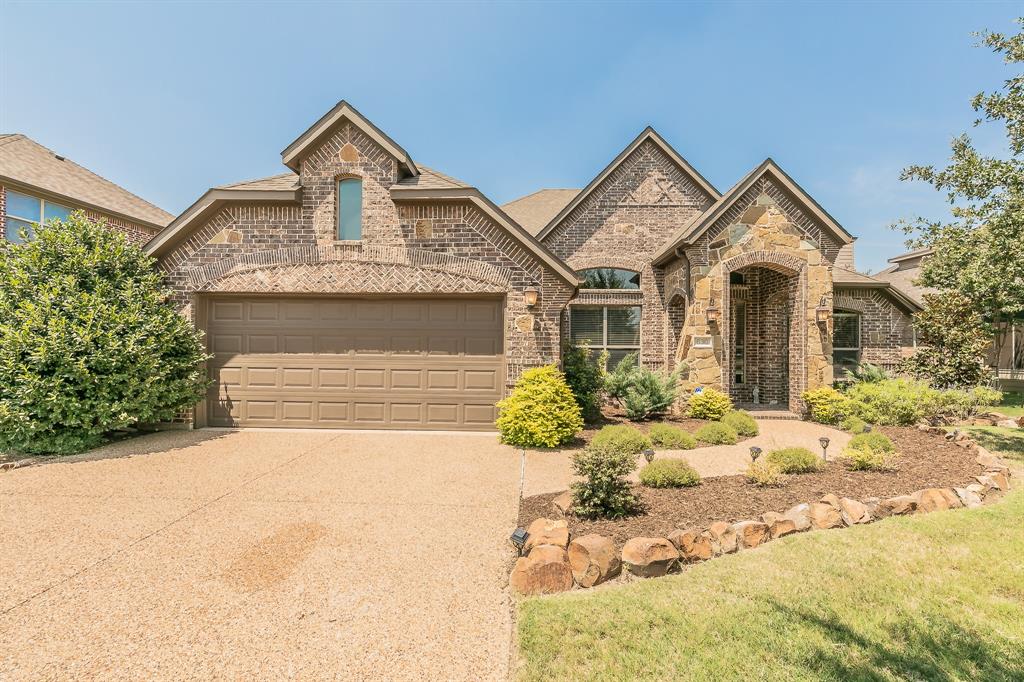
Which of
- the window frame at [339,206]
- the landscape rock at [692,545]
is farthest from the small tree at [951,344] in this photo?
the window frame at [339,206]

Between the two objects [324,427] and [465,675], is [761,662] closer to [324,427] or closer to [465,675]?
[465,675]

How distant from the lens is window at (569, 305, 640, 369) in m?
13.2

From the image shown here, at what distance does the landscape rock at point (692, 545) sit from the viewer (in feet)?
12.0

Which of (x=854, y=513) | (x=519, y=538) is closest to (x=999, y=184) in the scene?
(x=854, y=513)

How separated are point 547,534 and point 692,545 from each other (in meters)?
1.20

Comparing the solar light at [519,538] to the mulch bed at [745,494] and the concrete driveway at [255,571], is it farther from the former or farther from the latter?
the mulch bed at [745,494]

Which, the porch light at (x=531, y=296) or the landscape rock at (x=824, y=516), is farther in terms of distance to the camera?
the porch light at (x=531, y=296)

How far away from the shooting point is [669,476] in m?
5.23

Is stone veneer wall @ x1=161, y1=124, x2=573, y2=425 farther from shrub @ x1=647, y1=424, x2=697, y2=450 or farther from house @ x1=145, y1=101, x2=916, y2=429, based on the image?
shrub @ x1=647, y1=424, x2=697, y2=450

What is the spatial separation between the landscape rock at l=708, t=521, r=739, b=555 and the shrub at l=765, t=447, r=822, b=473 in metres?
2.15

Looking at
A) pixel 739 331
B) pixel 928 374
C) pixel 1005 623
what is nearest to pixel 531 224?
pixel 739 331

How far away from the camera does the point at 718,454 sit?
7.18m

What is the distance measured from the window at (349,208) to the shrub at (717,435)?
7595 mm

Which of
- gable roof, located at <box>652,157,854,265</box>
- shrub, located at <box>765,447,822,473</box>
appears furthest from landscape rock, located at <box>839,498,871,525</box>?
gable roof, located at <box>652,157,854,265</box>
